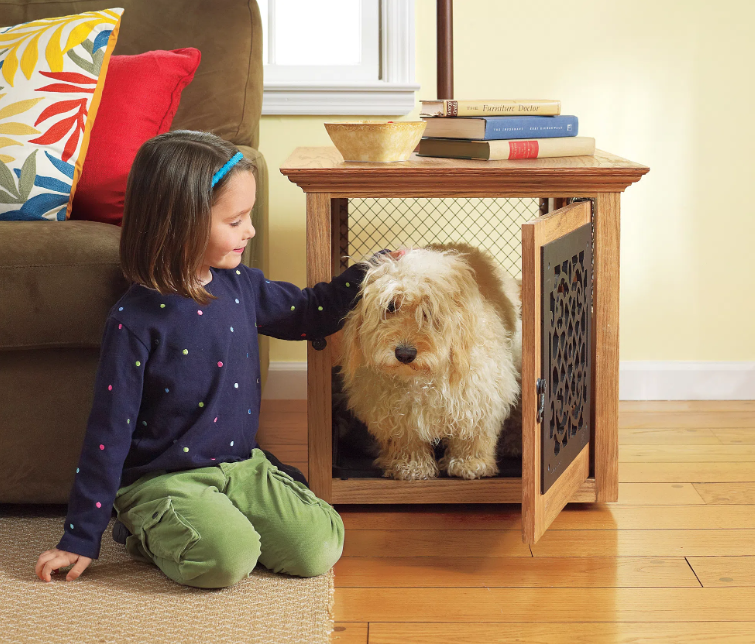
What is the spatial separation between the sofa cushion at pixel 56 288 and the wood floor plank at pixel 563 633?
1.98ft

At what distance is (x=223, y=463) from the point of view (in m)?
1.24

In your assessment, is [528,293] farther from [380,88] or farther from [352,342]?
[380,88]

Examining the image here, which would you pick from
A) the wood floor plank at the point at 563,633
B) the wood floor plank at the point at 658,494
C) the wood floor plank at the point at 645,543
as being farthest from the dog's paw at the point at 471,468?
the wood floor plank at the point at 563,633

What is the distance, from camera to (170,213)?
1.15m

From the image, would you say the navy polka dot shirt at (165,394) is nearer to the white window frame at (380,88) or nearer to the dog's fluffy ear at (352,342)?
the dog's fluffy ear at (352,342)

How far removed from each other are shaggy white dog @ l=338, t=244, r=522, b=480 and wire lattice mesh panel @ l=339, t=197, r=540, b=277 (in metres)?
0.40

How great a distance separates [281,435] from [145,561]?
61 centimetres

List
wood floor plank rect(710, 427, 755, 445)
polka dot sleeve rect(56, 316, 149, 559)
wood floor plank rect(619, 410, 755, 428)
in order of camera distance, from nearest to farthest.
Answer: polka dot sleeve rect(56, 316, 149, 559)
wood floor plank rect(710, 427, 755, 445)
wood floor plank rect(619, 410, 755, 428)

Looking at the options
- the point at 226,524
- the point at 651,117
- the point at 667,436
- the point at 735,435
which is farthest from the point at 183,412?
the point at 651,117

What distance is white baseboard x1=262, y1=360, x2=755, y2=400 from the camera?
203 cm

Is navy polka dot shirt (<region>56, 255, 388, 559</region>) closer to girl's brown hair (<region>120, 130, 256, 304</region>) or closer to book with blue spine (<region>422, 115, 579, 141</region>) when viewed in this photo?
girl's brown hair (<region>120, 130, 256, 304</region>)

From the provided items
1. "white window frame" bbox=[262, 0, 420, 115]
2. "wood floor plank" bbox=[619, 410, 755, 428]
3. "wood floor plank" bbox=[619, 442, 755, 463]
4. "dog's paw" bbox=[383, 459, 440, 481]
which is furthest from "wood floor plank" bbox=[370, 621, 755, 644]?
"white window frame" bbox=[262, 0, 420, 115]

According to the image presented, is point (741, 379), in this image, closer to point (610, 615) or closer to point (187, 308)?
point (610, 615)

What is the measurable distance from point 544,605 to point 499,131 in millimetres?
734
